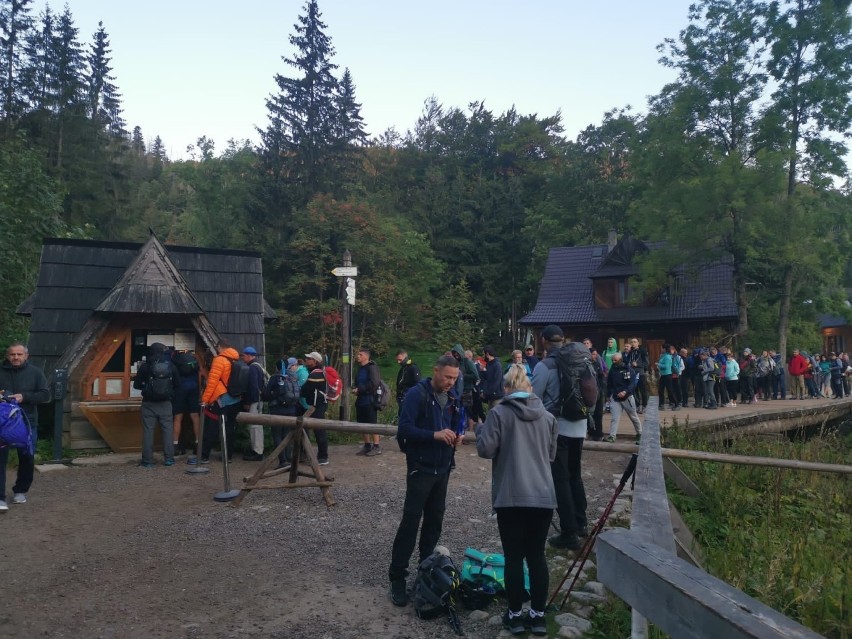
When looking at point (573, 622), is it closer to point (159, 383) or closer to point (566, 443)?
point (566, 443)

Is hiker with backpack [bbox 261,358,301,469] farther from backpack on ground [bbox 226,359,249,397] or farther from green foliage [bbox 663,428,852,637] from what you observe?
green foliage [bbox 663,428,852,637]

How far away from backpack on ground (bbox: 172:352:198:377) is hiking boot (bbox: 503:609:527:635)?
779cm

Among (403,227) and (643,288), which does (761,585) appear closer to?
(643,288)

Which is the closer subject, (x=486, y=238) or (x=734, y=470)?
(x=734, y=470)

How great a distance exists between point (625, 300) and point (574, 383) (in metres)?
28.9

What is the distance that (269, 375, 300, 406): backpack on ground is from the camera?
32.2 feet

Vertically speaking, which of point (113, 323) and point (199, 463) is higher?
point (113, 323)

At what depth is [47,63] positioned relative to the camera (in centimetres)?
3778

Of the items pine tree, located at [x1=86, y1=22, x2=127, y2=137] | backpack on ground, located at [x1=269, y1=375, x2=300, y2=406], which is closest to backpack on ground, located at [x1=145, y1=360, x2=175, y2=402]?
backpack on ground, located at [x1=269, y1=375, x2=300, y2=406]

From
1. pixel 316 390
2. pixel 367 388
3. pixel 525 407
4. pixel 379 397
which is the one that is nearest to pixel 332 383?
pixel 367 388

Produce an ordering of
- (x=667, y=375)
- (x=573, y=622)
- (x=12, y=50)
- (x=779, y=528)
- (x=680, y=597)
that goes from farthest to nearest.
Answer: (x=12, y=50), (x=667, y=375), (x=779, y=528), (x=573, y=622), (x=680, y=597)

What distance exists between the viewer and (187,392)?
35.6ft

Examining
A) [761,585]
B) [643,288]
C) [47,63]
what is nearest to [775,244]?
[643,288]

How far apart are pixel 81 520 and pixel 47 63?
39.6 m
